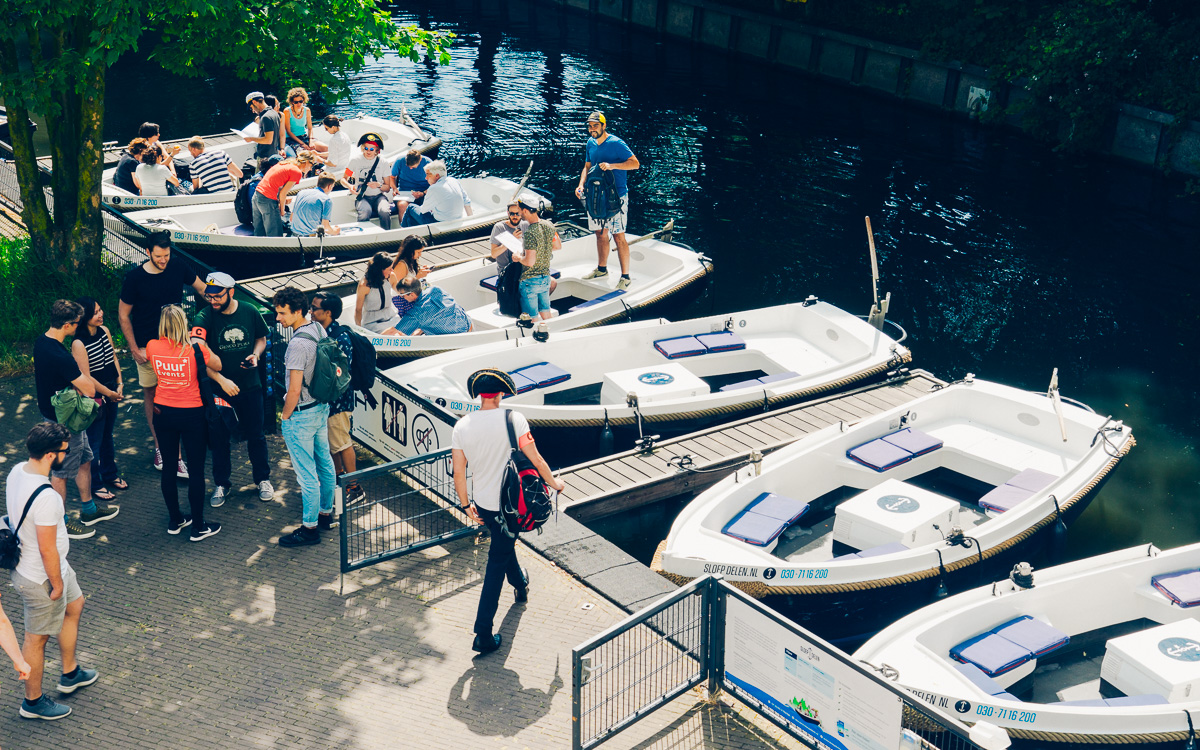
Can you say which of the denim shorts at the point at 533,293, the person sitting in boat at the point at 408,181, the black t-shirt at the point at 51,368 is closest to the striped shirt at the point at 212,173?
the person sitting in boat at the point at 408,181

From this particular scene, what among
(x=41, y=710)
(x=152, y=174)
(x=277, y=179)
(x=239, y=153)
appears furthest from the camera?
(x=239, y=153)

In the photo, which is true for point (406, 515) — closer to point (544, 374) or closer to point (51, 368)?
point (51, 368)

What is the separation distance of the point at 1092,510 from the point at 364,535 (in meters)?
8.28

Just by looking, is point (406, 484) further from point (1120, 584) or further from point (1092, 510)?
point (1092, 510)

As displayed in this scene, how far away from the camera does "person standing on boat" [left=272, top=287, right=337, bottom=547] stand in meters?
7.91

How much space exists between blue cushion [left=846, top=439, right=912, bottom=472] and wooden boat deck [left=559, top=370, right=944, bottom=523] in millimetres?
743

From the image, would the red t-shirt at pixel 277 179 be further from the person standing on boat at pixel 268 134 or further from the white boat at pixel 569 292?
the person standing on boat at pixel 268 134

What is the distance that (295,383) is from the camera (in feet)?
25.8

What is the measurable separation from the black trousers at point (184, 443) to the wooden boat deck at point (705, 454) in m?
3.06

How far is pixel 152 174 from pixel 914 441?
11.2 metres

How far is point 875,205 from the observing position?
22234 millimetres

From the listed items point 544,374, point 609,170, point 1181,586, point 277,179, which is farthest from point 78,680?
point 609,170

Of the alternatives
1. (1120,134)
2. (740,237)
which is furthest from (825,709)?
(1120,134)

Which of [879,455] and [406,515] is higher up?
[879,455]
